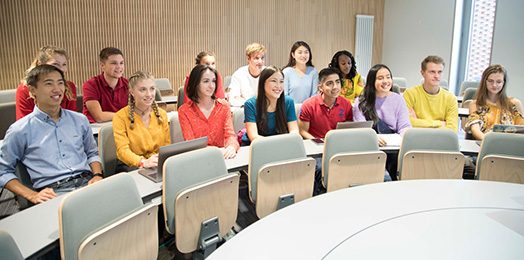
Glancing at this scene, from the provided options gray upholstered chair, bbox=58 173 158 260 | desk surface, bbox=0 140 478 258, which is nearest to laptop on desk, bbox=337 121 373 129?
desk surface, bbox=0 140 478 258

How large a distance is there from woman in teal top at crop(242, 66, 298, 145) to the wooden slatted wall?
4.51 meters

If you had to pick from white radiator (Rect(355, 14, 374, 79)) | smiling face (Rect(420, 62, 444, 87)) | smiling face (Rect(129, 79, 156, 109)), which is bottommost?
smiling face (Rect(129, 79, 156, 109))

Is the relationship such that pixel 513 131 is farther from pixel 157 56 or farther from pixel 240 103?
pixel 157 56

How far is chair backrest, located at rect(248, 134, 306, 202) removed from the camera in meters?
2.57

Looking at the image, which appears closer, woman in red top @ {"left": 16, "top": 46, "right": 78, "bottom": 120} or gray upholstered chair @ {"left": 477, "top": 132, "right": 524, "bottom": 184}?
gray upholstered chair @ {"left": 477, "top": 132, "right": 524, "bottom": 184}

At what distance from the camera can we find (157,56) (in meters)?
7.31

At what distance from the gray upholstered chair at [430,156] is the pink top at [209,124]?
1419 mm

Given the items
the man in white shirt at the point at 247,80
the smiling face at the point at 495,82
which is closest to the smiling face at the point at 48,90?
the man in white shirt at the point at 247,80

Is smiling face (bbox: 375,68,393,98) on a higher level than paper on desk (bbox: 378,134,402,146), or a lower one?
higher

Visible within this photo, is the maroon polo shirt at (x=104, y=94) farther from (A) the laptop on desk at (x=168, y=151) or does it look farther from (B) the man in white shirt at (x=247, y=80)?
(A) the laptop on desk at (x=168, y=151)

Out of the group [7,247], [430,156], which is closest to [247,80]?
[430,156]

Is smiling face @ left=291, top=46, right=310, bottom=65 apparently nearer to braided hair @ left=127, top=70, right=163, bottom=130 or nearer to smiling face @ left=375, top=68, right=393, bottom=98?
smiling face @ left=375, top=68, right=393, bottom=98

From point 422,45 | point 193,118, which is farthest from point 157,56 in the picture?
point 422,45

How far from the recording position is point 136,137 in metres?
2.91
